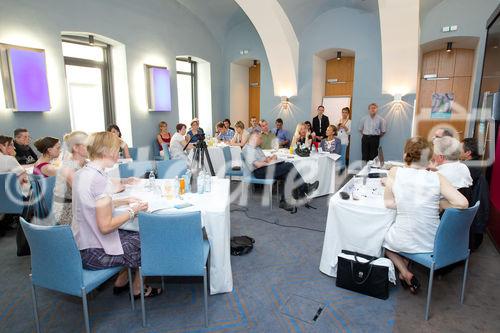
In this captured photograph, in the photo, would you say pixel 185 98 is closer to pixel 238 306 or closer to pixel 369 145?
pixel 369 145

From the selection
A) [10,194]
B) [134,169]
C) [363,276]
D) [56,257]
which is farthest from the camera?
[134,169]

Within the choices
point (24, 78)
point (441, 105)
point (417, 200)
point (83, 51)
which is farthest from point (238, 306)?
point (441, 105)

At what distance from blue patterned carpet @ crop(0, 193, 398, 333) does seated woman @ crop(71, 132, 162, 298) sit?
0.50 metres

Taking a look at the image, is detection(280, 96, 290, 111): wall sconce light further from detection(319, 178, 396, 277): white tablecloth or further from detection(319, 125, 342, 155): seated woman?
detection(319, 178, 396, 277): white tablecloth

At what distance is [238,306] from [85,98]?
579 centimetres

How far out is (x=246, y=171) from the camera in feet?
15.8

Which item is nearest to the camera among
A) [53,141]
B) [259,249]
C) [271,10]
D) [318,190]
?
[53,141]

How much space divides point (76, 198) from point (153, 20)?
6395 millimetres

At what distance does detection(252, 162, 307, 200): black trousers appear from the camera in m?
4.71

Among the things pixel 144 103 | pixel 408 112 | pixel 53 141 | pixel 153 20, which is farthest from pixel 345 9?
pixel 53 141

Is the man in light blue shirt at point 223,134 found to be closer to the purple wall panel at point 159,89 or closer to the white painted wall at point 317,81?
the purple wall panel at point 159,89

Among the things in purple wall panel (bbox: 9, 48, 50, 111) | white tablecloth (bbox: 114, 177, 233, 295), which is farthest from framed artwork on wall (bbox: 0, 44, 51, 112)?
white tablecloth (bbox: 114, 177, 233, 295)

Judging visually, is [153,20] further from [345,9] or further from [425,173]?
[425,173]

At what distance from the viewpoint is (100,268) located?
2.07 metres
